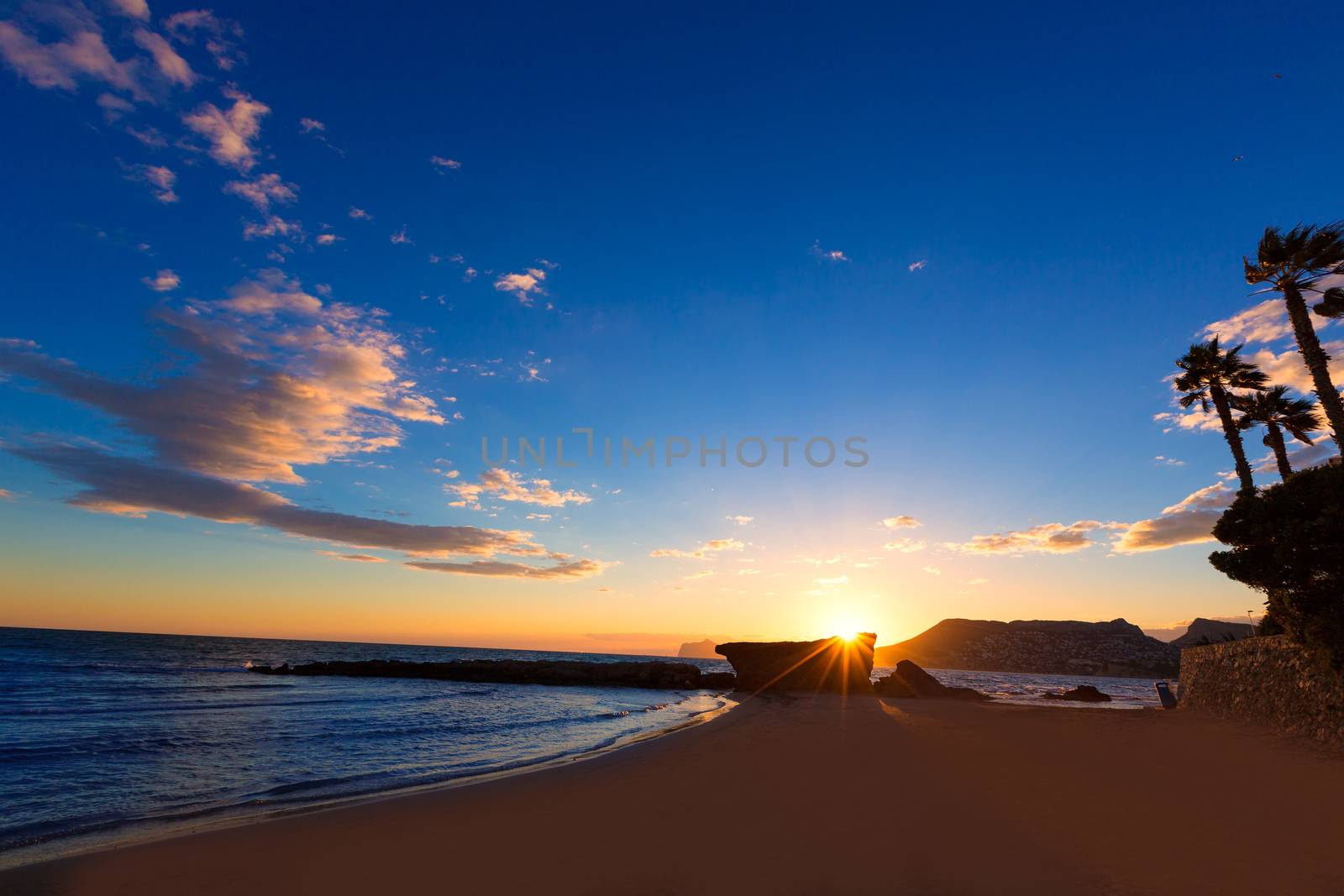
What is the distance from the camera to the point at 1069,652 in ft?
512

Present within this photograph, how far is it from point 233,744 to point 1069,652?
18500cm

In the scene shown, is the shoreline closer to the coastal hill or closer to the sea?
the sea

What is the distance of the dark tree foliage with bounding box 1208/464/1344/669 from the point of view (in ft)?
49.8

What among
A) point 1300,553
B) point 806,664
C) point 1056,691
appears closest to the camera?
point 1300,553

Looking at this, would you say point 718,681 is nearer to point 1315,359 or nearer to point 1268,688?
point 1268,688

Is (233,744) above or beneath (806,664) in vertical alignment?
beneath

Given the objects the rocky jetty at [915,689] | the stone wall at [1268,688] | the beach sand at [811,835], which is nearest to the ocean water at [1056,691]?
the rocky jetty at [915,689]

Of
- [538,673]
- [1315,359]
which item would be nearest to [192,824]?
[1315,359]

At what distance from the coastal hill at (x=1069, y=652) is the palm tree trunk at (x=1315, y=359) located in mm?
111910

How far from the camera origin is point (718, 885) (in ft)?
21.6

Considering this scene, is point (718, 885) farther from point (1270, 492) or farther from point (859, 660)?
point (859, 660)

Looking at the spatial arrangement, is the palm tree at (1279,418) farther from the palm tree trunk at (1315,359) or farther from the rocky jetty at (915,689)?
the rocky jetty at (915,689)

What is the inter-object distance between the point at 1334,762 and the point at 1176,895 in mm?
12270

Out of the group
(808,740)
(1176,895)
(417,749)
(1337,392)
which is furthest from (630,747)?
(1337,392)
